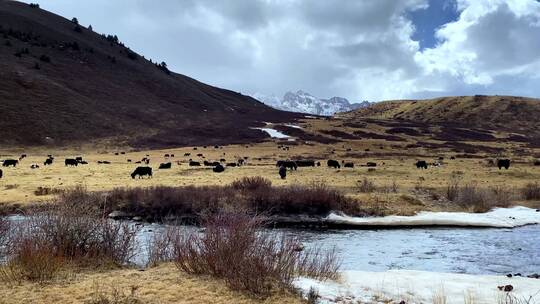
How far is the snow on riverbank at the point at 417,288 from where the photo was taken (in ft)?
36.2

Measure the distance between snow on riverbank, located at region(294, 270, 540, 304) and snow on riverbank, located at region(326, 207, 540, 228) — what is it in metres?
13.2

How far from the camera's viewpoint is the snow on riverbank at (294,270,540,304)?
1104 cm

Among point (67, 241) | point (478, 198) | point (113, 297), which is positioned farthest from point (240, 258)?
point (478, 198)

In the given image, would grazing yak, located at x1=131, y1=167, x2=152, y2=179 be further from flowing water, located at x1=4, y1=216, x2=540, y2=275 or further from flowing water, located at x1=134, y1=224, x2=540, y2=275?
flowing water, located at x1=134, y1=224, x2=540, y2=275

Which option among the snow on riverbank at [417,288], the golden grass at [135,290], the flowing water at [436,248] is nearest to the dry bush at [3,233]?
the golden grass at [135,290]

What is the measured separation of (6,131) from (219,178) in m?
58.0

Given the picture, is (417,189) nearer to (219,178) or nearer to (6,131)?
(219,178)

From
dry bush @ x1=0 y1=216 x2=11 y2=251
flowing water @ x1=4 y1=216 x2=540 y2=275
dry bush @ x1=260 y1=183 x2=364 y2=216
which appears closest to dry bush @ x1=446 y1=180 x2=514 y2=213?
flowing water @ x1=4 y1=216 x2=540 y2=275

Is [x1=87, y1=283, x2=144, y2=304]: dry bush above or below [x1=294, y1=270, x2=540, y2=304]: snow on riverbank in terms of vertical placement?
above

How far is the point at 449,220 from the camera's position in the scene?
2914 cm

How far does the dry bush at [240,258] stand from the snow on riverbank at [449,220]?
17596 mm

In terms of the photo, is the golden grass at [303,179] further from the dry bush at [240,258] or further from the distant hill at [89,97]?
the distant hill at [89,97]

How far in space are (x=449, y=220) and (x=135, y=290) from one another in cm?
2285

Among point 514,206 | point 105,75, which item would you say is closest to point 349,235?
point 514,206
